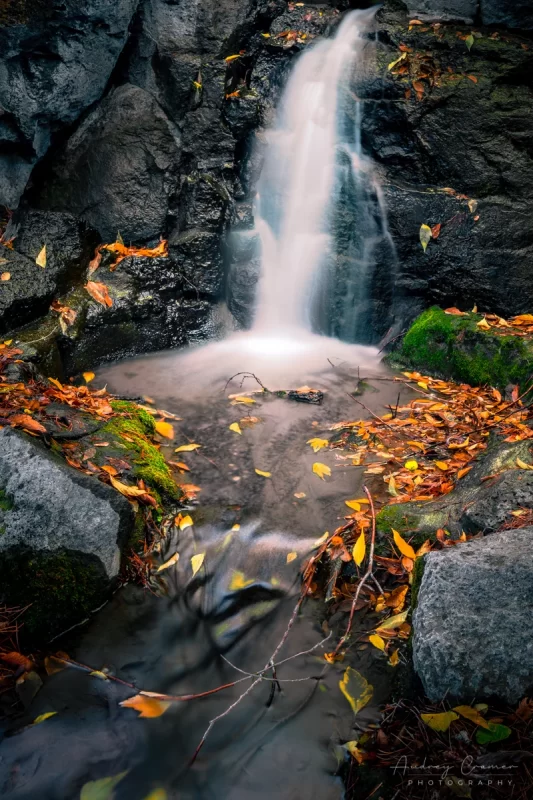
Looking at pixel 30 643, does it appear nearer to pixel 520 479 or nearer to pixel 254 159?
pixel 520 479

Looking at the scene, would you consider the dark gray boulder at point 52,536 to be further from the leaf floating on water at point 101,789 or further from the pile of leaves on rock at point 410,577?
the pile of leaves on rock at point 410,577

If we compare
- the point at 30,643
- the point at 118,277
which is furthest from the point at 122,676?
the point at 118,277

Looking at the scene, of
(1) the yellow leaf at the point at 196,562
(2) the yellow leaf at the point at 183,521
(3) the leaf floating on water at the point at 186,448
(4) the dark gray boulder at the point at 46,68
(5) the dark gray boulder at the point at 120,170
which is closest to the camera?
(1) the yellow leaf at the point at 196,562

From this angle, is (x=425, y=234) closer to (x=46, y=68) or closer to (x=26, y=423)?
(x=46, y=68)

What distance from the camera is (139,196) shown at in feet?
23.7

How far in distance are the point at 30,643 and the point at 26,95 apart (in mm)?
5615

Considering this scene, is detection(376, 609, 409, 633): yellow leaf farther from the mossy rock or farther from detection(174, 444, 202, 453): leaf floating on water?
the mossy rock

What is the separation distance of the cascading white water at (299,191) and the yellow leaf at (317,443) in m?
2.93

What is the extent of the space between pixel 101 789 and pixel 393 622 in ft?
5.08

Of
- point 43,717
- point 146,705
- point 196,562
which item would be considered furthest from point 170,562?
point 43,717

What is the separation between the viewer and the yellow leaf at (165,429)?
4875 mm

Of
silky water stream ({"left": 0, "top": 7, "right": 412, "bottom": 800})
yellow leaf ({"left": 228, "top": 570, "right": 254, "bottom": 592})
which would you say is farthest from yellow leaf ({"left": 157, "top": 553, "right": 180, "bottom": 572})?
yellow leaf ({"left": 228, "top": 570, "right": 254, "bottom": 592})

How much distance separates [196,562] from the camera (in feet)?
11.4

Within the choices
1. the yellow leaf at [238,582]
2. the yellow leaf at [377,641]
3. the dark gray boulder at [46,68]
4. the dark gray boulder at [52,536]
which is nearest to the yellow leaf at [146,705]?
the dark gray boulder at [52,536]
